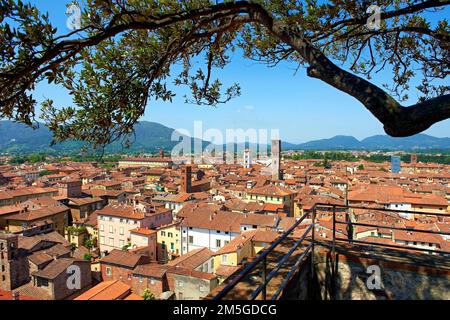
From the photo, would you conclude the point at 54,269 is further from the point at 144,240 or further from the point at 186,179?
the point at 186,179

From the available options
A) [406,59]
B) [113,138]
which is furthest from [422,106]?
[406,59]

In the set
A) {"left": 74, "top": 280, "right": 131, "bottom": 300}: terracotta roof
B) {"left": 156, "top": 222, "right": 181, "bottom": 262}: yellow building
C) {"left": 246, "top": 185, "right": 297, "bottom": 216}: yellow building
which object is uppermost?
{"left": 246, "top": 185, "right": 297, "bottom": 216}: yellow building

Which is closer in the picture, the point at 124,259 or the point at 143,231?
the point at 124,259

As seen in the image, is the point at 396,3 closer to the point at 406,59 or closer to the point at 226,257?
the point at 406,59

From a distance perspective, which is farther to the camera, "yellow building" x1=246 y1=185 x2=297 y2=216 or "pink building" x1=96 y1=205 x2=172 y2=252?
"yellow building" x1=246 y1=185 x2=297 y2=216

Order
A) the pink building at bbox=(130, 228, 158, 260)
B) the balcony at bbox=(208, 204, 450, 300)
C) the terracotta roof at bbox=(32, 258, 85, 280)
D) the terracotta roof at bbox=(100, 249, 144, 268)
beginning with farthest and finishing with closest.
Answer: the pink building at bbox=(130, 228, 158, 260) < the terracotta roof at bbox=(100, 249, 144, 268) < the terracotta roof at bbox=(32, 258, 85, 280) < the balcony at bbox=(208, 204, 450, 300)

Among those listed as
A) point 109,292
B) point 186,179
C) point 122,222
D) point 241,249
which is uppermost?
point 186,179

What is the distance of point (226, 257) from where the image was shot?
21047 millimetres

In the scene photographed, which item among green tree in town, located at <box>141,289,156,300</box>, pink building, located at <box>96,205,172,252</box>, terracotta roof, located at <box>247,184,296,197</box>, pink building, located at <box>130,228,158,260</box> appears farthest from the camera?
terracotta roof, located at <box>247,184,296,197</box>

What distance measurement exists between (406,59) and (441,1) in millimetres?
2344

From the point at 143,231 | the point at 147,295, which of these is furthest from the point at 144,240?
the point at 147,295

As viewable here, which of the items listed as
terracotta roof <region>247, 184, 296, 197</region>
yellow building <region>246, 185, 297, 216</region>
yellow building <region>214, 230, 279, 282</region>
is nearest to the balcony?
yellow building <region>214, 230, 279, 282</region>

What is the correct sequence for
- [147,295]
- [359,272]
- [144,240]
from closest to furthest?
[359,272] < [147,295] < [144,240]

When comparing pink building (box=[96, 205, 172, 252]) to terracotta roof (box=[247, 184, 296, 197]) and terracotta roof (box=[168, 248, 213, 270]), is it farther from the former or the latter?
terracotta roof (box=[247, 184, 296, 197])
